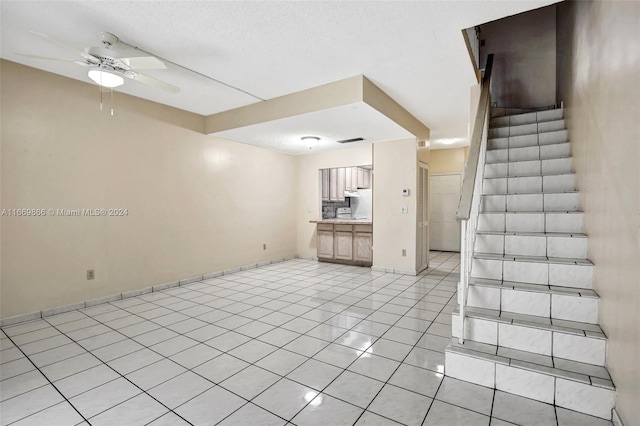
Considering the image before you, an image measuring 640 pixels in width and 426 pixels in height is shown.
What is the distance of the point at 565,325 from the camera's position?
2.03 metres

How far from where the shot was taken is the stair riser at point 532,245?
7.88ft

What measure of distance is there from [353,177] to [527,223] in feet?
18.1

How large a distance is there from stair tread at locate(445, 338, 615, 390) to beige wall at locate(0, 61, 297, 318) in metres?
4.19

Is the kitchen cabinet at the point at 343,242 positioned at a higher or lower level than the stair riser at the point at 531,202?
lower

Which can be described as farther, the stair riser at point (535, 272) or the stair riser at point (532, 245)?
the stair riser at point (532, 245)

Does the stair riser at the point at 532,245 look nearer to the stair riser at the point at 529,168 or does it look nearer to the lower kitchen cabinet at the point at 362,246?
the stair riser at the point at 529,168

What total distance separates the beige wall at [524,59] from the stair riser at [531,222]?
12.0 feet

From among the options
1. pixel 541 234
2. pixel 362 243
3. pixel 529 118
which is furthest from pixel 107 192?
pixel 529 118

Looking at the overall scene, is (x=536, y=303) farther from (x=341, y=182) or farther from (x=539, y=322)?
(x=341, y=182)

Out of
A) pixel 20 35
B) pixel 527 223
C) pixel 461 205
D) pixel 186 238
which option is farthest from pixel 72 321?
pixel 527 223

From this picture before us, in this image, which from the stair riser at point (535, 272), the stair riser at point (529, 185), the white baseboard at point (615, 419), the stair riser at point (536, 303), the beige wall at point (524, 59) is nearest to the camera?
the white baseboard at point (615, 419)

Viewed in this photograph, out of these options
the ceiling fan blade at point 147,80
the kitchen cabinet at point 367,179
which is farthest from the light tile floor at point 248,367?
the kitchen cabinet at point 367,179

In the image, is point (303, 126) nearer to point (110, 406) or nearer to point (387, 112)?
point (387, 112)

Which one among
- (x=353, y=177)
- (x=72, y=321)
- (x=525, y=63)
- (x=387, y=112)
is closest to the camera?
(x=72, y=321)
